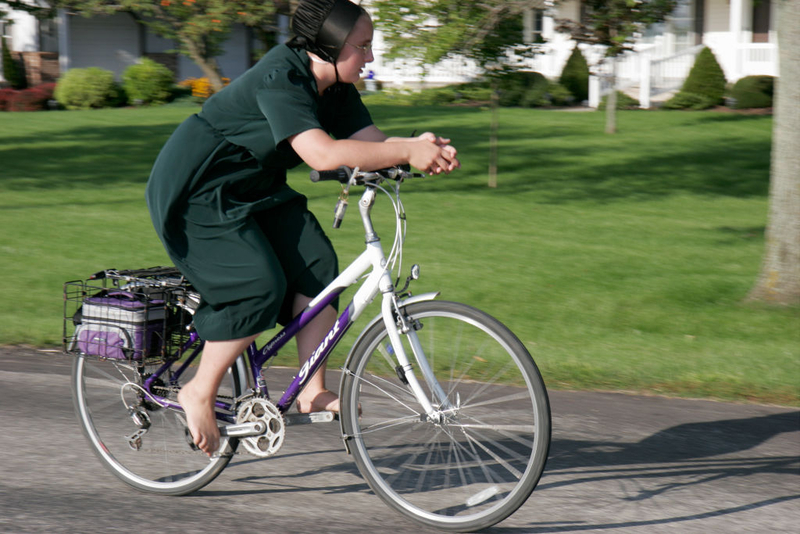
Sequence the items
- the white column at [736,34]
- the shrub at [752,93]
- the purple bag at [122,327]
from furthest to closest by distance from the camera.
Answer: the white column at [736,34]
the shrub at [752,93]
the purple bag at [122,327]

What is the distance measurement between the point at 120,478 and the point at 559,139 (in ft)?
55.2

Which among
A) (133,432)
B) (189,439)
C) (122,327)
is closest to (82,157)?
(133,432)

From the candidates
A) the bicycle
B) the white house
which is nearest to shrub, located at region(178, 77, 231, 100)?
the white house

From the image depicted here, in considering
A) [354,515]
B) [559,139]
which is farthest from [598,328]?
[559,139]

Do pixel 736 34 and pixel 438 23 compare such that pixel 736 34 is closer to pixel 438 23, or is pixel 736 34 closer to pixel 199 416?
pixel 438 23

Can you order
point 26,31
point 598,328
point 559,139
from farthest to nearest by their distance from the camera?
point 26,31 → point 559,139 → point 598,328

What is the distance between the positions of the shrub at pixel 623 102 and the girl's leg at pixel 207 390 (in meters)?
23.8

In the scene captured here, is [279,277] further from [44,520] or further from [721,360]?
[721,360]

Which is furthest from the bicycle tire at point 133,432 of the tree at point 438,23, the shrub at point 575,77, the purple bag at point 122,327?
the shrub at point 575,77

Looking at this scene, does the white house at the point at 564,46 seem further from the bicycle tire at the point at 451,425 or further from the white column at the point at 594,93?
the bicycle tire at the point at 451,425

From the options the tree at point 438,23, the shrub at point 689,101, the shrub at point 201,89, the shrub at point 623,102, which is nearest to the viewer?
the tree at point 438,23

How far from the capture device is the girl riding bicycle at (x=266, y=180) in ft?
10.9

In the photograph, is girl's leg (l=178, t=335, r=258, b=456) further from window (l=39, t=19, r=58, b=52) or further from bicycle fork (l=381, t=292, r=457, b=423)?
window (l=39, t=19, r=58, b=52)

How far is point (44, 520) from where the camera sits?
356 centimetres
